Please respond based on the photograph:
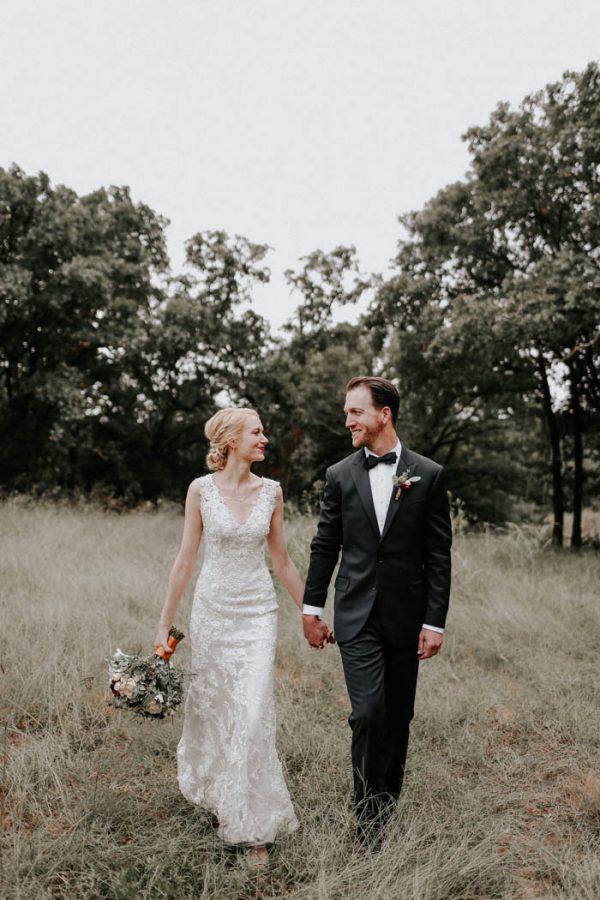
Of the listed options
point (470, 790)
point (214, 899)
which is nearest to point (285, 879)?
point (214, 899)

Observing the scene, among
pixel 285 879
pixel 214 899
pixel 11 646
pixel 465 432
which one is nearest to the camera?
pixel 214 899

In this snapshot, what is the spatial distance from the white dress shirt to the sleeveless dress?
0.23 meters

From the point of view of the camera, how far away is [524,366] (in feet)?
51.7

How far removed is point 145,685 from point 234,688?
1.42 ft

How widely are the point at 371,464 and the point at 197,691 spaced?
1.44 metres

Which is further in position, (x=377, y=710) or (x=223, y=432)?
(x=223, y=432)

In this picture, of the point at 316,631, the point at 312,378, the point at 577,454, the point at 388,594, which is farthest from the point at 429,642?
the point at 312,378

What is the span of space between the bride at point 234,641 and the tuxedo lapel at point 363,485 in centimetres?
46

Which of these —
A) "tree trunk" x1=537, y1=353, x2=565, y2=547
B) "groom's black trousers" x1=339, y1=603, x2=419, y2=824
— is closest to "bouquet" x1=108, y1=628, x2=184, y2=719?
"groom's black trousers" x1=339, y1=603, x2=419, y2=824

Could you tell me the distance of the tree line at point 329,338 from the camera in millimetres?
13484

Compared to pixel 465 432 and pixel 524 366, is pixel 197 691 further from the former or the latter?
pixel 465 432

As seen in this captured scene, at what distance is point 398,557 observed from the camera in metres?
3.03

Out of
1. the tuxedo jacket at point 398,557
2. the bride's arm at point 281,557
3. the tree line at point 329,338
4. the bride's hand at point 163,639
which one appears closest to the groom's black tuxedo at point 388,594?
the tuxedo jacket at point 398,557

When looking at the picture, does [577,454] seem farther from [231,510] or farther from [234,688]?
[234,688]
